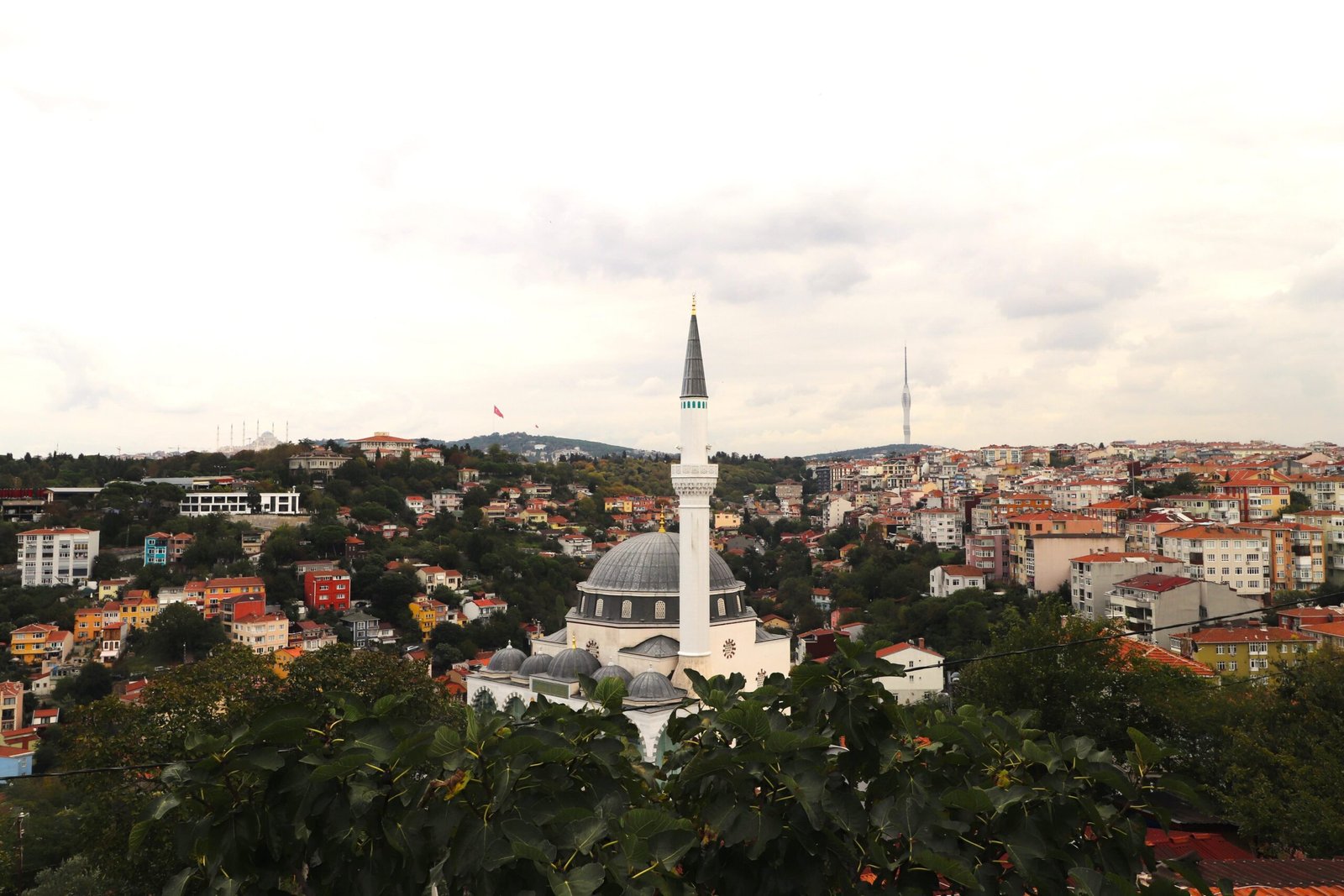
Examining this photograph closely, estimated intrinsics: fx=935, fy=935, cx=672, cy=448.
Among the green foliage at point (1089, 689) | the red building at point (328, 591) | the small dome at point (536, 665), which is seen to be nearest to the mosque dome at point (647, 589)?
the small dome at point (536, 665)

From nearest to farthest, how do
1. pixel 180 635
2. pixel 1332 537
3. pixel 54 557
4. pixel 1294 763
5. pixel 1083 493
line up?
pixel 1294 763, pixel 180 635, pixel 1332 537, pixel 54 557, pixel 1083 493

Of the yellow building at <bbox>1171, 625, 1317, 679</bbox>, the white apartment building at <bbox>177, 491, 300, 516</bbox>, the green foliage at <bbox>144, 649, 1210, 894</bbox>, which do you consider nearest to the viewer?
the green foliage at <bbox>144, 649, 1210, 894</bbox>

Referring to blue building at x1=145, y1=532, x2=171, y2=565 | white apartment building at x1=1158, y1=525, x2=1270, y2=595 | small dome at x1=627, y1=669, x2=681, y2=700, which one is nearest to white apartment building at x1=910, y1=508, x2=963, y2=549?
white apartment building at x1=1158, y1=525, x2=1270, y2=595

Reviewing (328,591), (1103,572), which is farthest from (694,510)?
(328,591)

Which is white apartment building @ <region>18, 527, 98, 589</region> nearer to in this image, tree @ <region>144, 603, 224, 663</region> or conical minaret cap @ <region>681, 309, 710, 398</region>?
tree @ <region>144, 603, 224, 663</region>

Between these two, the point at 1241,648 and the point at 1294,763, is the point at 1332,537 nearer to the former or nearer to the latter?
the point at 1241,648

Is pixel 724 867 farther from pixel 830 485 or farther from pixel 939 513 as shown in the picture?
pixel 830 485
